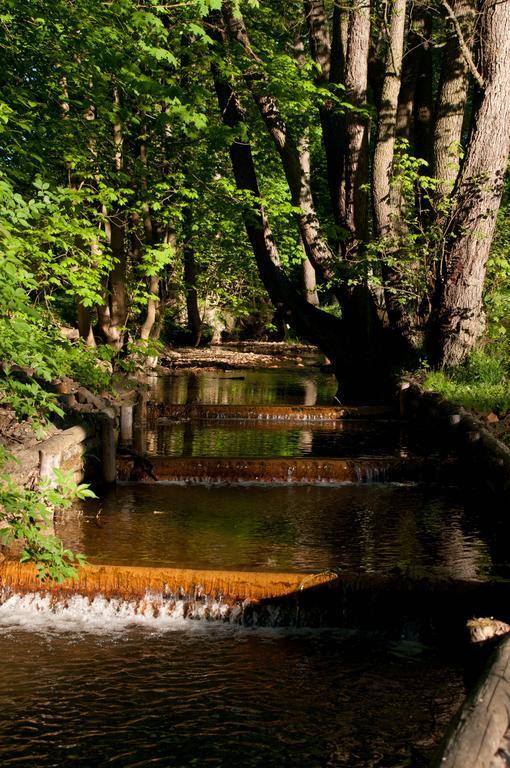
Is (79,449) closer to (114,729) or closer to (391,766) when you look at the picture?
(114,729)

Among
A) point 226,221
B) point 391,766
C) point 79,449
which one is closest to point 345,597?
point 391,766

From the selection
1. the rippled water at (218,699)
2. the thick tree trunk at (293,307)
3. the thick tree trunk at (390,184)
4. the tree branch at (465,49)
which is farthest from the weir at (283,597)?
the thick tree trunk at (293,307)

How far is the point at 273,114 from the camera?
17141mm

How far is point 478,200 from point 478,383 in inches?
120

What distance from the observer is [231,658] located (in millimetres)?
5965

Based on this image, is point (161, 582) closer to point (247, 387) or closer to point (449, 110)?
point (449, 110)

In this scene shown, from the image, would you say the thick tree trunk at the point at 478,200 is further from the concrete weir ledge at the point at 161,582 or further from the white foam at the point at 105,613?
the white foam at the point at 105,613

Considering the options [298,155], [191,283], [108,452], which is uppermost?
[298,155]

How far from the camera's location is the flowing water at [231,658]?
4746 millimetres

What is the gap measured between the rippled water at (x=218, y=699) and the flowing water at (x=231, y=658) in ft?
0.04

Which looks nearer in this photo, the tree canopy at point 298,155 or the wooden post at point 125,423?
the tree canopy at point 298,155

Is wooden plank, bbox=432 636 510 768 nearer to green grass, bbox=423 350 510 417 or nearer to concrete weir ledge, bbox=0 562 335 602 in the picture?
concrete weir ledge, bbox=0 562 335 602

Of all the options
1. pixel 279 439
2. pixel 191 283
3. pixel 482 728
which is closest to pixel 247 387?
pixel 279 439

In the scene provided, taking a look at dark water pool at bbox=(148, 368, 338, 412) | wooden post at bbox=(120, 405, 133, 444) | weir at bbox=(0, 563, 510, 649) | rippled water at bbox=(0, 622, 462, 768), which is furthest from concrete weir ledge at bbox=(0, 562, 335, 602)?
dark water pool at bbox=(148, 368, 338, 412)
